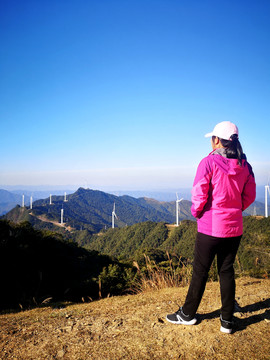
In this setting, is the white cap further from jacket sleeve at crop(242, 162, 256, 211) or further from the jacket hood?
jacket sleeve at crop(242, 162, 256, 211)

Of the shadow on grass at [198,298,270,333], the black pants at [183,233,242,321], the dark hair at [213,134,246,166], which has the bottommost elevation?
the shadow on grass at [198,298,270,333]

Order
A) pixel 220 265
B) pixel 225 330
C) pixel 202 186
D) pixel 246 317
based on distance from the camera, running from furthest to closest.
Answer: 1. pixel 246 317
2. pixel 220 265
3. pixel 225 330
4. pixel 202 186

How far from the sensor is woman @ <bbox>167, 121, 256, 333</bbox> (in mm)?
2809

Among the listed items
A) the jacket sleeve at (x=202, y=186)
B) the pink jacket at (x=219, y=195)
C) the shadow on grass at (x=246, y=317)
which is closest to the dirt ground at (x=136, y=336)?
the shadow on grass at (x=246, y=317)

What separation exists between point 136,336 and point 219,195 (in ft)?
6.40

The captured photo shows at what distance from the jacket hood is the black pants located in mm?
786

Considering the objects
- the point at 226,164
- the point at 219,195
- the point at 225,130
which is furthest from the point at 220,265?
the point at 225,130

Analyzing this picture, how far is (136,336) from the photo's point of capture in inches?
115

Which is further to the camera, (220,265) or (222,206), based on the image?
(220,265)

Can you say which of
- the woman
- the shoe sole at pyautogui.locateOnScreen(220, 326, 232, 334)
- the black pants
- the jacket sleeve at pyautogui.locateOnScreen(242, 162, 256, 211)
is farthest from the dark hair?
the shoe sole at pyautogui.locateOnScreen(220, 326, 232, 334)

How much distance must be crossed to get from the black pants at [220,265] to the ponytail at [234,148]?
97cm

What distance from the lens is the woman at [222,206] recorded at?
2809 mm

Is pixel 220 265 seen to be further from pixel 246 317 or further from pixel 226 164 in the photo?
pixel 226 164

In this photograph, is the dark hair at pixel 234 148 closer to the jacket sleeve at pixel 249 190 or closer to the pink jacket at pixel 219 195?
the pink jacket at pixel 219 195
